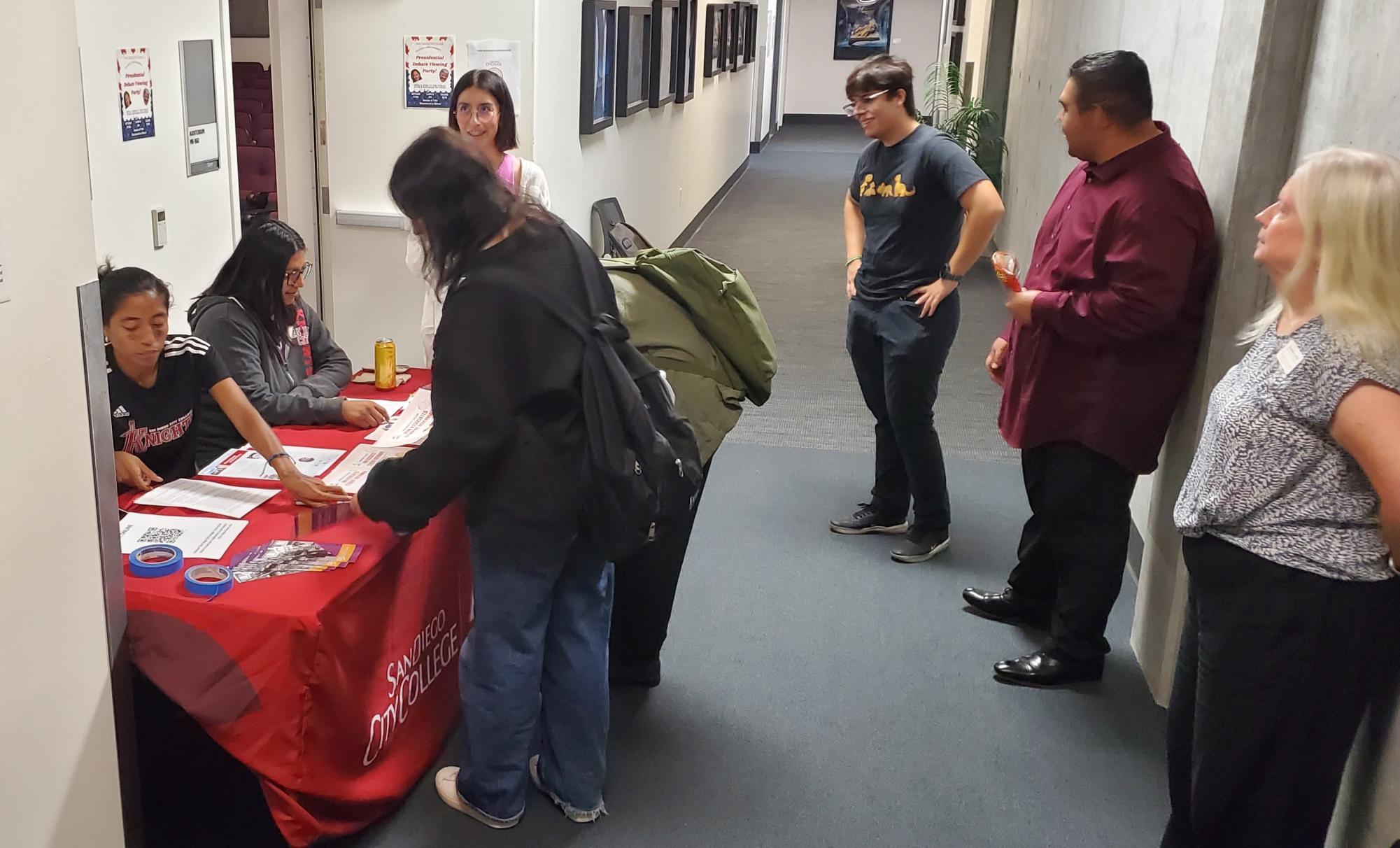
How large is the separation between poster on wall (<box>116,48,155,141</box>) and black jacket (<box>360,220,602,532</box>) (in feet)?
6.35

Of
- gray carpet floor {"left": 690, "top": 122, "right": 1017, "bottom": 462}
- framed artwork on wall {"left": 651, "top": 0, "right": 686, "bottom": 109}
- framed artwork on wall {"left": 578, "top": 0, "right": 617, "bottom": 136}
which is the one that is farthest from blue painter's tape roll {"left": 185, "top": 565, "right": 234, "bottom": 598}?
framed artwork on wall {"left": 651, "top": 0, "right": 686, "bottom": 109}

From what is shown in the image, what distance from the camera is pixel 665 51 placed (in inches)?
280

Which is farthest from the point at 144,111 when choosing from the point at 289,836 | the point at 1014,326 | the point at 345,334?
the point at 1014,326

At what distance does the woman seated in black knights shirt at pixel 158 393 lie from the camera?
2.28 metres

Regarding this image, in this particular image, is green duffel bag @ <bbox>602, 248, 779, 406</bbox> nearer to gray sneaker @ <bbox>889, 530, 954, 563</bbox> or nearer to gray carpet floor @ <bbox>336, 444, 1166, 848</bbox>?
gray carpet floor @ <bbox>336, 444, 1166, 848</bbox>

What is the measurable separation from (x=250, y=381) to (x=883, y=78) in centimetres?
196

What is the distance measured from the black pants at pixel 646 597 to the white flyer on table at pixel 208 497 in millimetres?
822

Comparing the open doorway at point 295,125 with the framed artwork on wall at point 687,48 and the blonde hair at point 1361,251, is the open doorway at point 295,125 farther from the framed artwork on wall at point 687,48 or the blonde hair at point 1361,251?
the blonde hair at point 1361,251

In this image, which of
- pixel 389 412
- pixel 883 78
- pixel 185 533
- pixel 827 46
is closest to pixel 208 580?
pixel 185 533

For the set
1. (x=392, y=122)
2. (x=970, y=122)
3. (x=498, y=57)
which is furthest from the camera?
(x=970, y=122)

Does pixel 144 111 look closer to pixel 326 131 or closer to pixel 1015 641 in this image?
pixel 326 131

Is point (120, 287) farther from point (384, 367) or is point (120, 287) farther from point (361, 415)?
point (384, 367)

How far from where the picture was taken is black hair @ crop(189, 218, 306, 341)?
274 cm

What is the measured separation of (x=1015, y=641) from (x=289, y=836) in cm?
196
